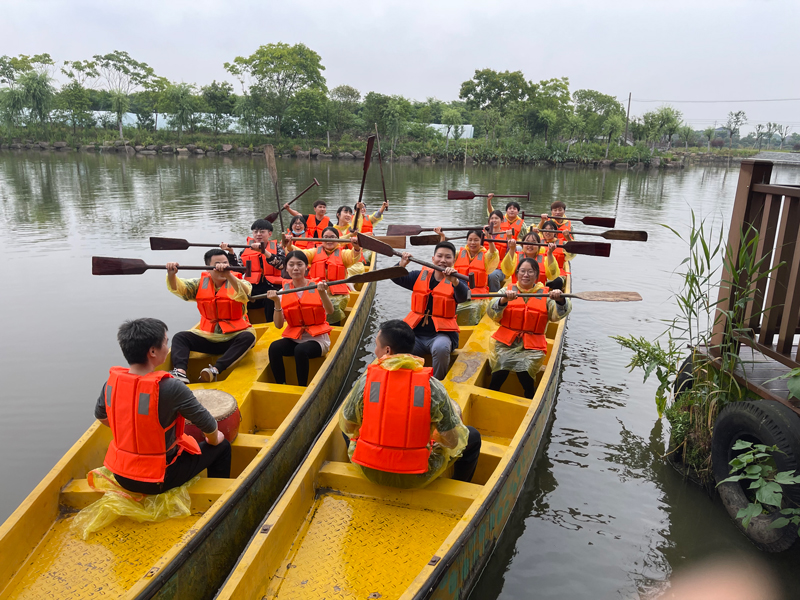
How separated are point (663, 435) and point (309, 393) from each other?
3279 millimetres

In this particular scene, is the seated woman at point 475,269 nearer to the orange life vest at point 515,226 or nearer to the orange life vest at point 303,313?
the orange life vest at point 515,226

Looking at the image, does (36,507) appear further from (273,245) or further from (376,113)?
(376,113)

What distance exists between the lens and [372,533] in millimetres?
2893

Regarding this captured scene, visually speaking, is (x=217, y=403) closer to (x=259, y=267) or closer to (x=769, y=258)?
(x=259, y=267)

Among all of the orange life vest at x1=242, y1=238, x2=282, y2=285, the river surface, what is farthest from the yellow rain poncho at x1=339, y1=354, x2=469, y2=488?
the orange life vest at x1=242, y1=238, x2=282, y2=285

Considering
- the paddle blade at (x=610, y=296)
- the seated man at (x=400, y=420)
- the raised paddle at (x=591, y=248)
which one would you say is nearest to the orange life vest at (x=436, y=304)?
the paddle blade at (x=610, y=296)

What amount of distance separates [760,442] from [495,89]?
44669 mm

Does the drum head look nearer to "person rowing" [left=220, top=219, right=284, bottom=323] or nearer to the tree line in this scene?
"person rowing" [left=220, top=219, right=284, bottom=323]

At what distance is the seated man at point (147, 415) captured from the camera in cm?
258

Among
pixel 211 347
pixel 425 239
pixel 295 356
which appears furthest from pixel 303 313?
pixel 425 239

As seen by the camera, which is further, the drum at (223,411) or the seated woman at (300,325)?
the seated woman at (300,325)

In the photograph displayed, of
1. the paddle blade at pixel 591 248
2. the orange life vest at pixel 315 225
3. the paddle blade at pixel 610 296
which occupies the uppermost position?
the paddle blade at pixel 591 248

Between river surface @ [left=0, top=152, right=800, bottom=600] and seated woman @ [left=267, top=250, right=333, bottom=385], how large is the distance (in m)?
1.56

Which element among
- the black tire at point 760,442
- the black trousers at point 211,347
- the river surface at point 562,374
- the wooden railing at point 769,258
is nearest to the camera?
the black tire at point 760,442
